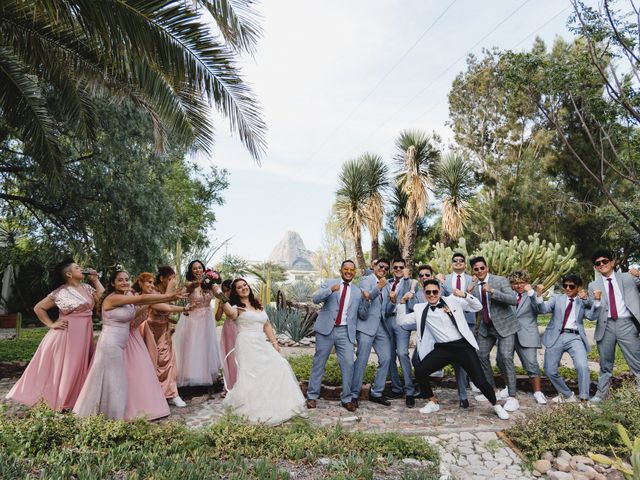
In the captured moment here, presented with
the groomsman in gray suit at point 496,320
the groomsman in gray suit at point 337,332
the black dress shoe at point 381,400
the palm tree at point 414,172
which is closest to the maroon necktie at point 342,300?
the groomsman in gray suit at point 337,332

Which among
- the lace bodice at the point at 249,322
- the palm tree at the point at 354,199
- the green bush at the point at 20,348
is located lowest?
the green bush at the point at 20,348

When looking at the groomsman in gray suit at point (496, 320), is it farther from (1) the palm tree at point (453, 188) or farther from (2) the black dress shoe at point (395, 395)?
(1) the palm tree at point (453, 188)

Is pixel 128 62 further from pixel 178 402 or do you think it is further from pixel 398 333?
pixel 398 333

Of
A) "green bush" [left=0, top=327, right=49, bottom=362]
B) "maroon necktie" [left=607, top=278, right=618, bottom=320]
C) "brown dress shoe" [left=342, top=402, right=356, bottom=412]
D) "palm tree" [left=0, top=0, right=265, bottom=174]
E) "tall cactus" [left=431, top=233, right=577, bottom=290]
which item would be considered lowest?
"brown dress shoe" [left=342, top=402, right=356, bottom=412]

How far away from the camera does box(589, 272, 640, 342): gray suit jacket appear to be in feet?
19.9

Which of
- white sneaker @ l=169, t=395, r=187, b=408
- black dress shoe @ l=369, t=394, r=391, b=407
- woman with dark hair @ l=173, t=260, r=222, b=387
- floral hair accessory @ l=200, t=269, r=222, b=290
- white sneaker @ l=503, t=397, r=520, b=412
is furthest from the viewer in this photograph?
woman with dark hair @ l=173, t=260, r=222, b=387

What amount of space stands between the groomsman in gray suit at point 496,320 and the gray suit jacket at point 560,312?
0.49 metres

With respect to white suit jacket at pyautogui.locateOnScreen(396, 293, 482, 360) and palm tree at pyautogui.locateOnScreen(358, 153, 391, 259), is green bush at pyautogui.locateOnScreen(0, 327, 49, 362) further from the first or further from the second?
palm tree at pyautogui.locateOnScreen(358, 153, 391, 259)

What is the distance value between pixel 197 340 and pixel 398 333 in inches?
113

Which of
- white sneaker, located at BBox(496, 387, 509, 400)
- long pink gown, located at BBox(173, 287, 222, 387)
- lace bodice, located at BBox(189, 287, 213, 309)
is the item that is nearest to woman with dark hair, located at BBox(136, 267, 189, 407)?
long pink gown, located at BBox(173, 287, 222, 387)

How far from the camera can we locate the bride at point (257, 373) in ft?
17.6

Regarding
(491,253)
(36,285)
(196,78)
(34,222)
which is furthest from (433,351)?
(36,285)

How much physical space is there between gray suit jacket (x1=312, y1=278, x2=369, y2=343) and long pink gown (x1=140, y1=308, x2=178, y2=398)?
200 centimetres

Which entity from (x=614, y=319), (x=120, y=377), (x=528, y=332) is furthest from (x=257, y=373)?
(x=614, y=319)
